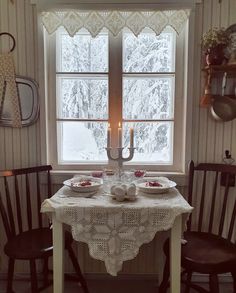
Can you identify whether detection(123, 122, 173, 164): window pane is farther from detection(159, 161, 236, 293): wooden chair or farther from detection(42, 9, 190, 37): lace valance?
detection(42, 9, 190, 37): lace valance

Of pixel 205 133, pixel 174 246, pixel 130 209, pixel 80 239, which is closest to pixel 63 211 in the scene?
pixel 80 239

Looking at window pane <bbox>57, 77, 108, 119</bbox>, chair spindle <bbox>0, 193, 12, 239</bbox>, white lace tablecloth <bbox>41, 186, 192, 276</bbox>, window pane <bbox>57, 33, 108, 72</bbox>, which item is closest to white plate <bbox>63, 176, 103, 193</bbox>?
white lace tablecloth <bbox>41, 186, 192, 276</bbox>

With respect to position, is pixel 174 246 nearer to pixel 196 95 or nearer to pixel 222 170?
pixel 222 170

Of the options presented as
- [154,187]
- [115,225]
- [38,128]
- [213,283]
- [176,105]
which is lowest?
[213,283]

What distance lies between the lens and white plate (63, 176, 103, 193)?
6.00ft

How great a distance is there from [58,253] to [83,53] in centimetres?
143

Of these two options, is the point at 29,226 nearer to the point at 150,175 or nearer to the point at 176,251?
the point at 150,175

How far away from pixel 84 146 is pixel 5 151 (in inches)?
23.4

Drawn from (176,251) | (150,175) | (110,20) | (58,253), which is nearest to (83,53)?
(110,20)

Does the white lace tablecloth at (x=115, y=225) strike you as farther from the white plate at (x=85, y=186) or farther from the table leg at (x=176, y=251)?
the white plate at (x=85, y=186)

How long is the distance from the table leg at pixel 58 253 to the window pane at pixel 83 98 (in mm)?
949

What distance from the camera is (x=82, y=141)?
2359mm

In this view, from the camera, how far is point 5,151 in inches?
90.1

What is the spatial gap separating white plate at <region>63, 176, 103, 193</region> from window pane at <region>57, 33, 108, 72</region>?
2.75 feet
